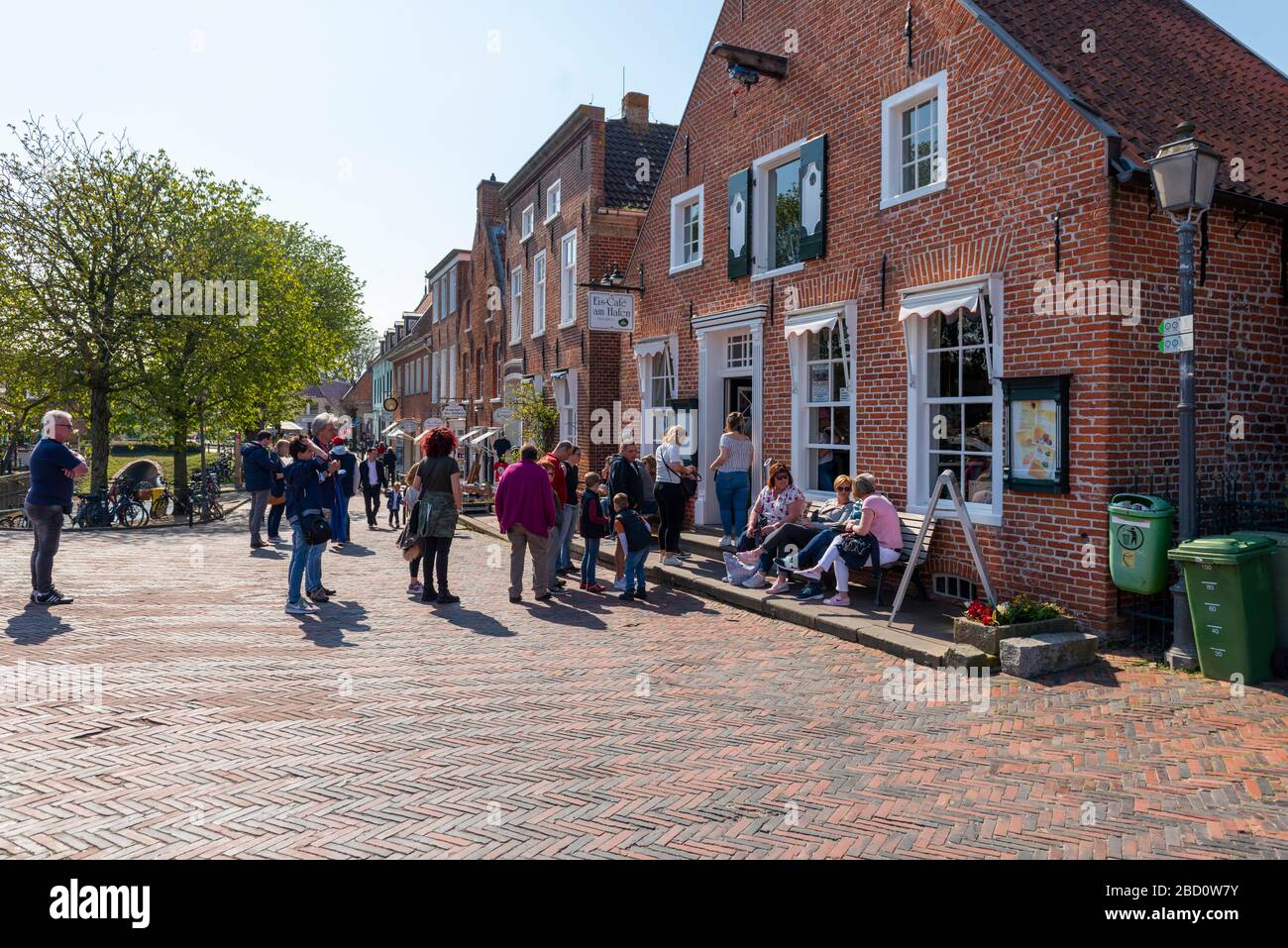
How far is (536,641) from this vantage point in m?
8.33

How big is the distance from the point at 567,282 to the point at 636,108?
4278 mm

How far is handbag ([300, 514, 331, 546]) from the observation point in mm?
9469

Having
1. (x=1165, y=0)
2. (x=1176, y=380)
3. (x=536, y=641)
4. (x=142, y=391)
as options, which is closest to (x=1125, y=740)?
(x=1176, y=380)

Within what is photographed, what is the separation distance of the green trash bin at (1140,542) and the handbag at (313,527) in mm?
7369

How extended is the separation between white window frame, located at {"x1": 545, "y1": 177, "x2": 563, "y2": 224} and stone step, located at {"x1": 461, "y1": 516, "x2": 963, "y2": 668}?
12927 mm

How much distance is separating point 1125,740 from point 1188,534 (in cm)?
236

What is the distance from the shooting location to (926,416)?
9922mm

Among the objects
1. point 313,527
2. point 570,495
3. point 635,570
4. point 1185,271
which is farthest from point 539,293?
point 1185,271

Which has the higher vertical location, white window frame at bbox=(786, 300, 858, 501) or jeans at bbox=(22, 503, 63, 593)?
white window frame at bbox=(786, 300, 858, 501)

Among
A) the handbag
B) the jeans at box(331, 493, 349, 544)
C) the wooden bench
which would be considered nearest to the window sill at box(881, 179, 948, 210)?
the wooden bench

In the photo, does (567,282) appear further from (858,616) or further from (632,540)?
(858,616)

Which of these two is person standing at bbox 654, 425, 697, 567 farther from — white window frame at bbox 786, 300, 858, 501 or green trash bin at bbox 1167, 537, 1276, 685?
green trash bin at bbox 1167, 537, 1276, 685

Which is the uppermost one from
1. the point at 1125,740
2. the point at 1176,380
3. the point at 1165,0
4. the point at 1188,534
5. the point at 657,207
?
the point at 1165,0

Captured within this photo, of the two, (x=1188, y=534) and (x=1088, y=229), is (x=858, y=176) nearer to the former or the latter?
(x=1088, y=229)
